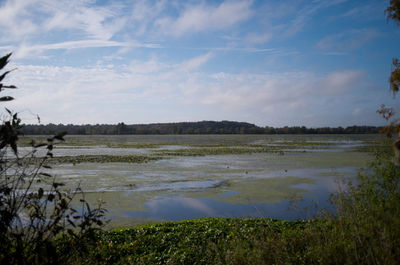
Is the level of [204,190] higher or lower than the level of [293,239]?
lower

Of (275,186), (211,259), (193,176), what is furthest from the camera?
(193,176)

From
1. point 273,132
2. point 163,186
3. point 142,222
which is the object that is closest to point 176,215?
point 142,222

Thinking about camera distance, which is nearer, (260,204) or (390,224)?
(390,224)

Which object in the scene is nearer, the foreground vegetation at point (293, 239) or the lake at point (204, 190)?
the foreground vegetation at point (293, 239)

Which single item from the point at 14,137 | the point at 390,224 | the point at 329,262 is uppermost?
the point at 14,137

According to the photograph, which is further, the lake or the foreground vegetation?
the lake

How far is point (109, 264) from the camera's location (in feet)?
19.4

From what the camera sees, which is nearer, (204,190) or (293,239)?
(293,239)

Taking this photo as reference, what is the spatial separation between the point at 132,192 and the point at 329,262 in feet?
33.5

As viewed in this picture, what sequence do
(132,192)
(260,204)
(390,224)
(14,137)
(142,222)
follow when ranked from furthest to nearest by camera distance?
(132,192), (260,204), (142,222), (390,224), (14,137)

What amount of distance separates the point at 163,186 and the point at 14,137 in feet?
42.1

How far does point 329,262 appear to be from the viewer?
4.93 metres

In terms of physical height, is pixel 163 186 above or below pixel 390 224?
below

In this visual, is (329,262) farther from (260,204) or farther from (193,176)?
(193,176)
